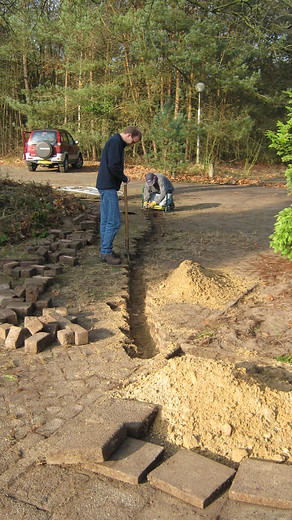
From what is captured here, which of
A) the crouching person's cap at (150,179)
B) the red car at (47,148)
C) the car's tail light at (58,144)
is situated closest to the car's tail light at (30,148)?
the red car at (47,148)

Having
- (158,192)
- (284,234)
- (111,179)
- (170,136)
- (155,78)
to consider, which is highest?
(155,78)

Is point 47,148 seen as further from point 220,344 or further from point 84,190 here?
point 220,344

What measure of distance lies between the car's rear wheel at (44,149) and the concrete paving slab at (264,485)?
17567 millimetres

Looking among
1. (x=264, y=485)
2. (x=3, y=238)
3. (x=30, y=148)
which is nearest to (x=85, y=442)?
(x=264, y=485)

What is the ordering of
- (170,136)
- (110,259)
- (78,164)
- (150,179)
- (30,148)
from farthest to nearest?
(78,164)
(30,148)
(170,136)
(150,179)
(110,259)

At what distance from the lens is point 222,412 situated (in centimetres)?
302

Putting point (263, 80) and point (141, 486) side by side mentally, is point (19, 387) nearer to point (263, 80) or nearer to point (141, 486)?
point (141, 486)

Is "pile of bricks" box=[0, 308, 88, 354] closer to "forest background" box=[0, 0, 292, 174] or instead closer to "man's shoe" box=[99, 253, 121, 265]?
"man's shoe" box=[99, 253, 121, 265]

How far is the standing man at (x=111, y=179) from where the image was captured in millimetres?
6703

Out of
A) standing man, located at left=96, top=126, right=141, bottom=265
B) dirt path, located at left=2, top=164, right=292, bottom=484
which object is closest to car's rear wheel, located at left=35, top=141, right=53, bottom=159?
dirt path, located at left=2, top=164, right=292, bottom=484

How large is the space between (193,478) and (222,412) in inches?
21.8

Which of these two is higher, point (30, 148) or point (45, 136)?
point (45, 136)

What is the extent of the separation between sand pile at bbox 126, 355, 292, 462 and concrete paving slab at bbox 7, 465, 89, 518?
2.21 ft

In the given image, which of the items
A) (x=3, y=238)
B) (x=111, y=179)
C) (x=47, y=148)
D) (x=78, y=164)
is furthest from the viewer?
(x=78, y=164)
